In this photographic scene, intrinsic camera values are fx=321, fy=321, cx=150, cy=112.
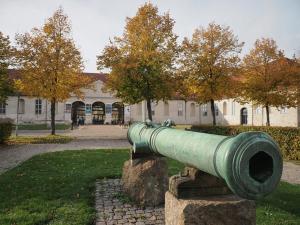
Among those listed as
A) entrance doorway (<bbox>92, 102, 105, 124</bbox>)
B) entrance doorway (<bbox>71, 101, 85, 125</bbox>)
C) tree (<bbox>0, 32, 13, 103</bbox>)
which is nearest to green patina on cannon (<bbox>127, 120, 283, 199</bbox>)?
tree (<bbox>0, 32, 13, 103</bbox>)

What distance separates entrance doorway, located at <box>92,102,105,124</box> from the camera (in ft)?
163

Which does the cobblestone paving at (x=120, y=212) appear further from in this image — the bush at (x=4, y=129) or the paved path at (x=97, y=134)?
the paved path at (x=97, y=134)

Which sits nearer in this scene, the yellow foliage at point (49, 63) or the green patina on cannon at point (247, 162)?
the green patina on cannon at point (247, 162)

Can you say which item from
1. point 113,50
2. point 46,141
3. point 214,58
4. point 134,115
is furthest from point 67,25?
point 134,115

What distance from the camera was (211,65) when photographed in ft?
77.3

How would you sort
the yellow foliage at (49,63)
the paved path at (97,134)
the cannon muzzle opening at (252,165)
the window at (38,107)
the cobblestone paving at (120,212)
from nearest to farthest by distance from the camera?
1. the cannon muzzle opening at (252,165)
2. the cobblestone paving at (120,212)
3. the yellow foliage at (49,63)
4. the paved path at (97,134)
5. the window at (38,107)

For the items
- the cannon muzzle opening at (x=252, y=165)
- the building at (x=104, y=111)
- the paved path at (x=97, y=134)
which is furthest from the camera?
the building at (x=104, y=111)

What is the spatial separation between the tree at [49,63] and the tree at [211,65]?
308 inches

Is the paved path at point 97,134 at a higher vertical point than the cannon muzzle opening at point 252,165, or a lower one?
lower

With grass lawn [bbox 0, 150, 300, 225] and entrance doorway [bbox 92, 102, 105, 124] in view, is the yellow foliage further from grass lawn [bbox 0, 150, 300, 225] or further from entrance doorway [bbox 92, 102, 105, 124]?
entrance doorway [bbox 92, 102, 105, 124]

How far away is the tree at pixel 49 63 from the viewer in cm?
2094

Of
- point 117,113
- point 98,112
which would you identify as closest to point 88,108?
point 98,112

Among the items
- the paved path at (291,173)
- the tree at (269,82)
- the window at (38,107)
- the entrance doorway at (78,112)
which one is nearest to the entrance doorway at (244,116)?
the tree at (269,82)

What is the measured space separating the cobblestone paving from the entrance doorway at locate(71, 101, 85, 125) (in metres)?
41.6
